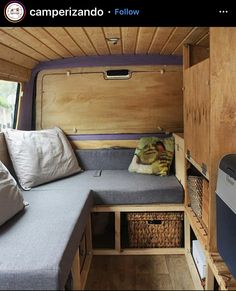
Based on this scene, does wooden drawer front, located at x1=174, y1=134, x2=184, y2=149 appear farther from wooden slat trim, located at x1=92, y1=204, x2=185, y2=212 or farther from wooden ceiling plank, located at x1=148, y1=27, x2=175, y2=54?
wooden ceiling plank, located at x1=148, y1=27, x2=175, y2=54

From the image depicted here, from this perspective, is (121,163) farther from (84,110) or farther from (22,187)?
(22,187)

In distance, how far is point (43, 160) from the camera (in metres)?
2.05

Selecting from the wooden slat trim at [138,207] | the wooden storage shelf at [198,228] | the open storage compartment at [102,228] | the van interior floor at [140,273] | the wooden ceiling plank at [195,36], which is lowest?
the van interior floor at [140,273]

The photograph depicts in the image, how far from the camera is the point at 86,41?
1.79 m

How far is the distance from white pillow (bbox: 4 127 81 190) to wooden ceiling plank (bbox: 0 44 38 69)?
1.49 ft

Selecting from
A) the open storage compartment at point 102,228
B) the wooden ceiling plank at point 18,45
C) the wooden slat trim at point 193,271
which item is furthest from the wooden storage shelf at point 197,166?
the wooden ceiling plank at point 18,45

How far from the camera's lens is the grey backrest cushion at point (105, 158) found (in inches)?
93.9

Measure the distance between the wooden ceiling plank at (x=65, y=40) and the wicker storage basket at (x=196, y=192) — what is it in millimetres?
979

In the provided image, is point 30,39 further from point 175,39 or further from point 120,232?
point 120,232

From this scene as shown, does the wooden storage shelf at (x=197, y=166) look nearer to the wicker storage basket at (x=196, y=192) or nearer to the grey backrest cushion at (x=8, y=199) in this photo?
the wicker storage basket at (x=196, y=192)

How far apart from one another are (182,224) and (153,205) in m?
0.24

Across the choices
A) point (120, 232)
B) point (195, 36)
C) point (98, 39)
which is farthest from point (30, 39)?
point (120, 232)

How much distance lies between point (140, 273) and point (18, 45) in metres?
1.39
